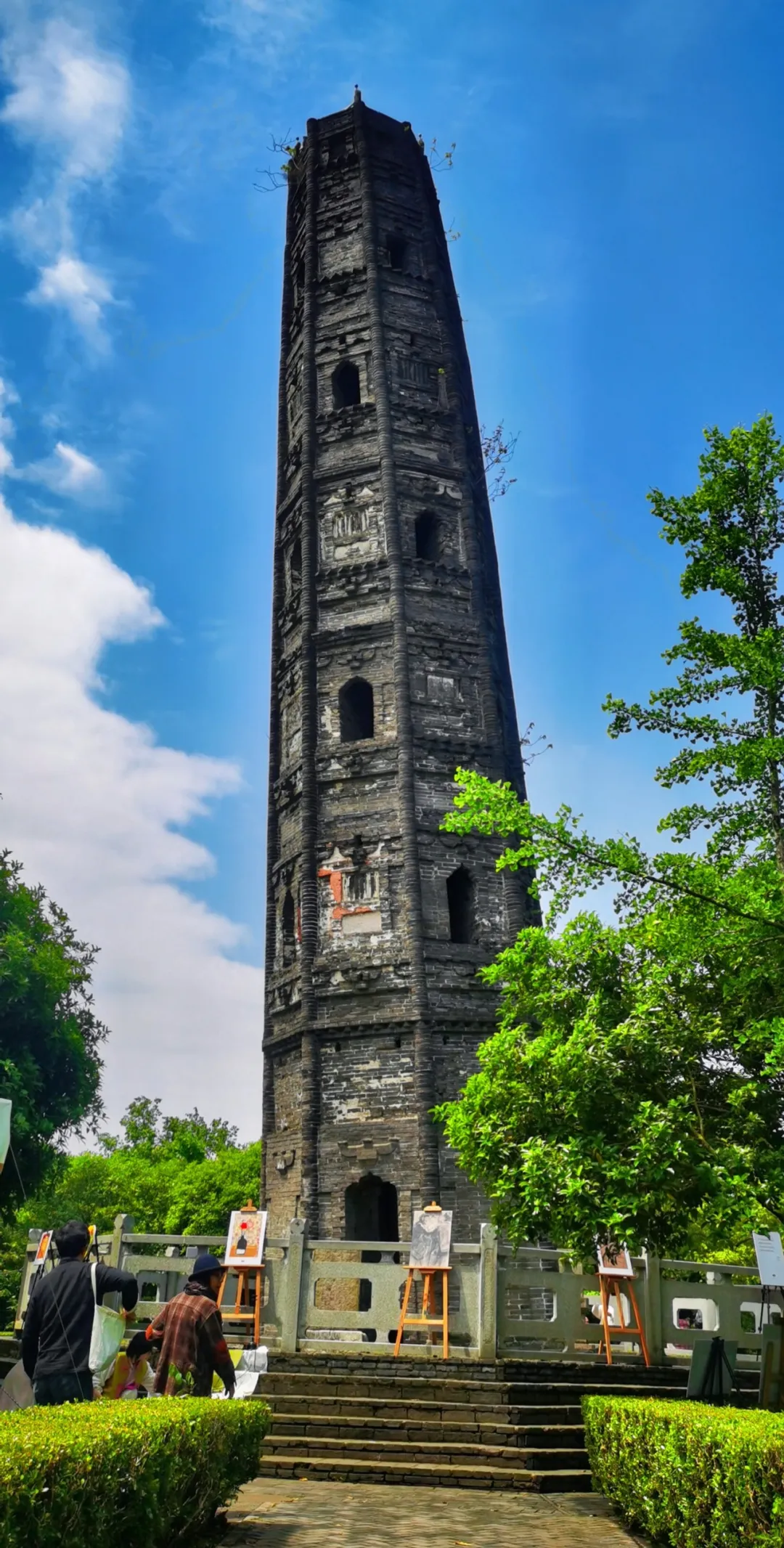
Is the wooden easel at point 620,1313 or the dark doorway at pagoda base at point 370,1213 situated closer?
the wooden easel at point 620,1313

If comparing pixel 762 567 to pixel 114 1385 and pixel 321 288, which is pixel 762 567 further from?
pixel 321 288

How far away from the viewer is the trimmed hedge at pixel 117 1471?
4.16 m

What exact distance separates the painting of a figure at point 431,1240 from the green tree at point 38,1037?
14.8 m

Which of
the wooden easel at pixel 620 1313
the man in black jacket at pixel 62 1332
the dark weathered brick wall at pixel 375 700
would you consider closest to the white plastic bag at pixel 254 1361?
the wooden easel at pixel 620 1313

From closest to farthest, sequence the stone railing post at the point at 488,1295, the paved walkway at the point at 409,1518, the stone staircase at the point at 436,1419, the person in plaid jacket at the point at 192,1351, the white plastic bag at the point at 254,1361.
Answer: the paved walkway at the point at 409,1518 → the person in plaid jacket at the point at 192,1351 → the stone staircase at the point at 436,1419 → the white plastic bag at the point at 254,1361 → the stone railing post at the point at 488,1295

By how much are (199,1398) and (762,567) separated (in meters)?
8.86

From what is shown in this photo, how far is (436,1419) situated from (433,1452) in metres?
0.59

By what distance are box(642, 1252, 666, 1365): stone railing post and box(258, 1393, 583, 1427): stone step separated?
2.37 m

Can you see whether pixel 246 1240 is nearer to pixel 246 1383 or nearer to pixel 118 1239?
pixel 118 1239

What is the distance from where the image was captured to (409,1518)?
7.46 m

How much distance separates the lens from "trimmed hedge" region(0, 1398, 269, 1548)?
4.16m

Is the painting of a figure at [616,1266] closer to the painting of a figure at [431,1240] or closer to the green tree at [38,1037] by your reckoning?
the painting of a figure at [431,1240]

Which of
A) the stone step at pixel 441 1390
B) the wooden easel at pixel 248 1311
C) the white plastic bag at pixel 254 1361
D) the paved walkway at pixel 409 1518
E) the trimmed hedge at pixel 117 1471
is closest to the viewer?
the trimmed hedge at pixel 117 1471

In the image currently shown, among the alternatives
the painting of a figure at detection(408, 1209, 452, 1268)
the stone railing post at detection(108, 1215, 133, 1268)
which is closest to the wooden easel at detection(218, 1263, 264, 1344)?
the stone railing post at detection(108, 1215, 133, 1268)
